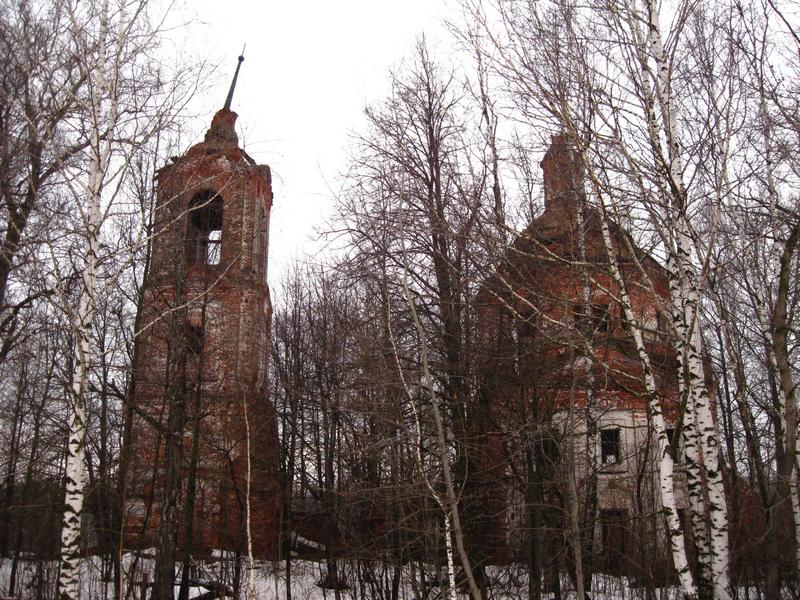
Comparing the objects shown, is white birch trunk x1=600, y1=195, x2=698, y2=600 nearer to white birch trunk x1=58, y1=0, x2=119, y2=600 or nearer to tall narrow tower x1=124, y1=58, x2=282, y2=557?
white birch trunk x1=58, y1=0, x2=119, y2=600

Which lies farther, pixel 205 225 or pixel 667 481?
pixel 205 225

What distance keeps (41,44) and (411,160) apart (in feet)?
21.7

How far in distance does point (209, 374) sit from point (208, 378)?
2.43ft

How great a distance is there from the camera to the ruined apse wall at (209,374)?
49.0 ft

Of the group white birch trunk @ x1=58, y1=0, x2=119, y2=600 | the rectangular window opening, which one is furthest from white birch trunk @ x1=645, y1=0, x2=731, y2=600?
the rectangular window opening

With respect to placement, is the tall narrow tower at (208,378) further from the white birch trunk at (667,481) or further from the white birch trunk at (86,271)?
the white birch trunk at (667,481)

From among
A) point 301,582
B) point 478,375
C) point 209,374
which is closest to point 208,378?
point 209,374

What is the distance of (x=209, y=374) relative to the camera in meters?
20.4

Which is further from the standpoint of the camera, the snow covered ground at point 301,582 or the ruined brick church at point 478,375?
the snow covered ground at point 301,582

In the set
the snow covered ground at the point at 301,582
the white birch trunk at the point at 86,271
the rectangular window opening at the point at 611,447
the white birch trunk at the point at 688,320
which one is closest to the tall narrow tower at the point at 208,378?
the snow covered ground at the point at 301,582

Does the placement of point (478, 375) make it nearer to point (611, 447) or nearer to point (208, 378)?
point (208, 378)

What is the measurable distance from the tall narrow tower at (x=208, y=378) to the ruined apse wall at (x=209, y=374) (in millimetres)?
41

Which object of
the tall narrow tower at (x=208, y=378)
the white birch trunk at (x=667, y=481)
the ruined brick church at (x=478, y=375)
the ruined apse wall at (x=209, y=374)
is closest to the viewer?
the white birch trunk at (x=667, y=481)

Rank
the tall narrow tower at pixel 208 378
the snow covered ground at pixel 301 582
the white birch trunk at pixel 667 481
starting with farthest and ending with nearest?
the tall narrow tower at pixel 208 378 < the snow covered ground at pixel 301 582 < the white birch trunk at pixel 667 481
